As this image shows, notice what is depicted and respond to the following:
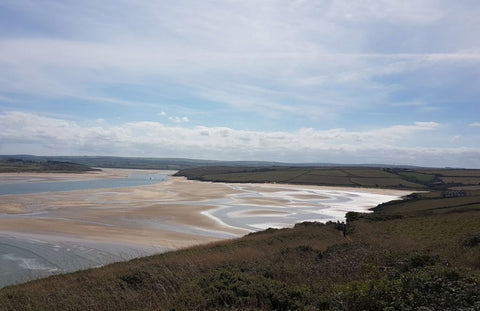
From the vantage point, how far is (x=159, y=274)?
9836 mm

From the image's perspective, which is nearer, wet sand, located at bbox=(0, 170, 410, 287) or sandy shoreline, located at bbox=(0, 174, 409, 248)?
wet sand, located at bbox=(0, 170, 410, 287)

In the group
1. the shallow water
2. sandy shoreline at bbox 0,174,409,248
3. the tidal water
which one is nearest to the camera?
the shallow water

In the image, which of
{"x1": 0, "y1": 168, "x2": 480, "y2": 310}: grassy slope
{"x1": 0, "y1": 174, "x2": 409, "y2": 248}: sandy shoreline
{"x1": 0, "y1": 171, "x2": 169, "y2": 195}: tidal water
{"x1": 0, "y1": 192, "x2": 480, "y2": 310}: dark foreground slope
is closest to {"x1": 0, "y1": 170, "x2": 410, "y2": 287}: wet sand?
{"x1": 0, "y1": 174, "x2": 409, "y2": 248}: sandy shoreline

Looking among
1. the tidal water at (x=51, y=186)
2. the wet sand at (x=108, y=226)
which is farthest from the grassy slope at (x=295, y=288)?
the tidal water at (x=51, y=186)

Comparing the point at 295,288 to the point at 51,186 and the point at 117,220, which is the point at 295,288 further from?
the point at 51,186

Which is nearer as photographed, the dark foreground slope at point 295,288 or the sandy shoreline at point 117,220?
the dark foreground slope at point 295,288

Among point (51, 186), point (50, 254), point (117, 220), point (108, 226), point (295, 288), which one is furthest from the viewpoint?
point (51, 186)

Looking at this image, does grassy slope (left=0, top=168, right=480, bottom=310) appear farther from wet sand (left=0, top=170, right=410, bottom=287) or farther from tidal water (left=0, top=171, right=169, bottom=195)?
tidal water (left=0, top=171, right=169, bottom=195)

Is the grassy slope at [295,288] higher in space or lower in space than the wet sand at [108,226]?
higher

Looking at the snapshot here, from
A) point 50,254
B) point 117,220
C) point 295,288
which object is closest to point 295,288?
point 295,288

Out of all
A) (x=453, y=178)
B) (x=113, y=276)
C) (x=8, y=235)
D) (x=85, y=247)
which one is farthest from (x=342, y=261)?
(x=453, y=178)

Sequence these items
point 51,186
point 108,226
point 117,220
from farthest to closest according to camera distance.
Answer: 1. point 51,186
2. point 117,220
3. point 108,226

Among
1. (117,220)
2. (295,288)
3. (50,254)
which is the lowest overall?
(117,220)

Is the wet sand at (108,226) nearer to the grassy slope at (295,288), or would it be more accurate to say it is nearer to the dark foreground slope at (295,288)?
the grassy slope at (295,288)
